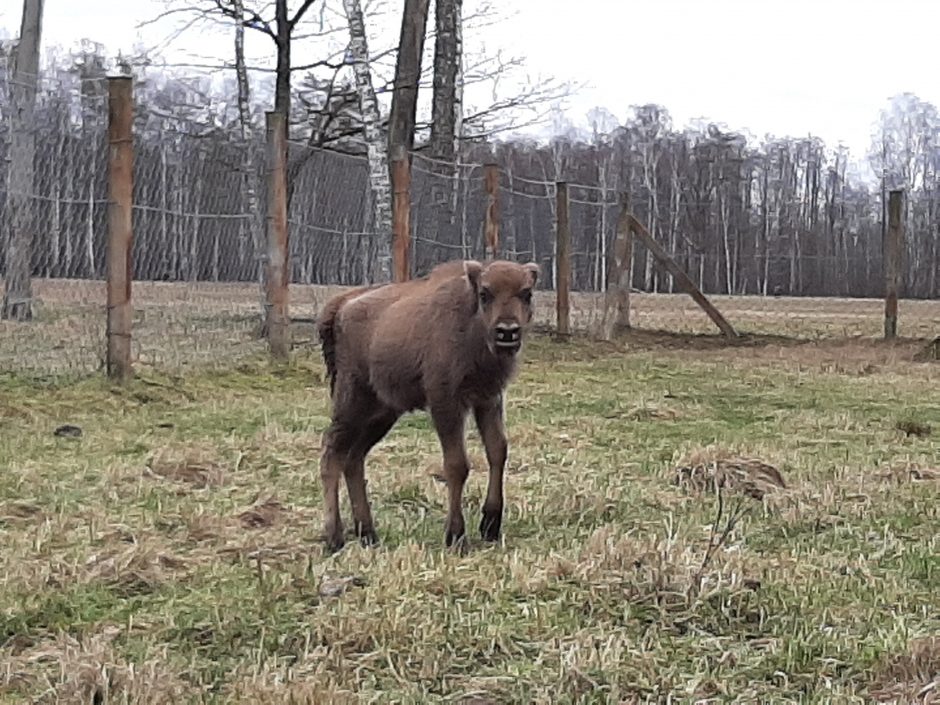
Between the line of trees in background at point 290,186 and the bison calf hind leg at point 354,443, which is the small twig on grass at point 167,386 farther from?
the bison calf hind leg at point 354,443

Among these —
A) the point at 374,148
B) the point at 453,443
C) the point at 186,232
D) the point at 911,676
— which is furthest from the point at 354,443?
the point at 374,148

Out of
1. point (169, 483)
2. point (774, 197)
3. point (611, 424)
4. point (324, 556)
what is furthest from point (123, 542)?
point (774, 197)

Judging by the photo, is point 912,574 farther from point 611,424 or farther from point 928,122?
point 928,122

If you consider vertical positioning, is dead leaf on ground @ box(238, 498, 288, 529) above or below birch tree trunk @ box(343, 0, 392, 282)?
below

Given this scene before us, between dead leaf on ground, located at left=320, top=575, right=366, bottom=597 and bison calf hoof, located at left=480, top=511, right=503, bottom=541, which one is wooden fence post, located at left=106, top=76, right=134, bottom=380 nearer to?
bison calf hoof, located at left=480, top=511, right=503, bottom=541

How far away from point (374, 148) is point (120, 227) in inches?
240

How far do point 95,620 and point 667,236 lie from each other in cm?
7095

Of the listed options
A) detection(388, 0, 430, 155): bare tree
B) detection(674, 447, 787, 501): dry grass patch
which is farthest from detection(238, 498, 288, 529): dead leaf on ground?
detection(388, 0, 430, 155): bare tree

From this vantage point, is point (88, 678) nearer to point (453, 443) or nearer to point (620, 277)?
point (453, 443)

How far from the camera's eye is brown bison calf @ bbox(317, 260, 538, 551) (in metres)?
5.72

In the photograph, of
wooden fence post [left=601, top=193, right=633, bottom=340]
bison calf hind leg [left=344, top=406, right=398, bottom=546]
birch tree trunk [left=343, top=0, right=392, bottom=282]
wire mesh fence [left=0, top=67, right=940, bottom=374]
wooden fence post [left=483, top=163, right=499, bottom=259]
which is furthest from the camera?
wooden fence post [left=601, top=193, right=633, bottom=340]

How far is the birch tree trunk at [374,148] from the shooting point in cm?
1491

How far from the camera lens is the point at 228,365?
486 inches

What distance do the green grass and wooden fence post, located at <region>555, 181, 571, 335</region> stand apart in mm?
8079
